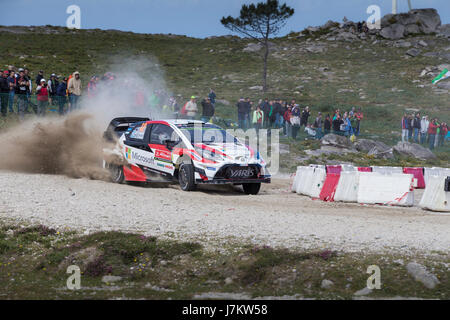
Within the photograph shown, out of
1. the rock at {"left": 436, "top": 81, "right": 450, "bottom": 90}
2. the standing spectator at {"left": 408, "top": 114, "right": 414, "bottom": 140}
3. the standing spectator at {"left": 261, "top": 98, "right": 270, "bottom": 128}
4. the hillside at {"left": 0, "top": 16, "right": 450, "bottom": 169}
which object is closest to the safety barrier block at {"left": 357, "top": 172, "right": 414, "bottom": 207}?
the standing spectator at {"left": 261, "top": 98, "right": 270, "bottom": 128}

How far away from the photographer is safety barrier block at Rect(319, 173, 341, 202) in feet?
42.8

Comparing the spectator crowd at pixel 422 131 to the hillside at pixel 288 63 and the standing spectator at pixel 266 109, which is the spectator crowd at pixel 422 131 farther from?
the standing spectator at pixel 266 109

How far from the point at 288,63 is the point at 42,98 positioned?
175 ft

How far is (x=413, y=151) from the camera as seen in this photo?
26984mm

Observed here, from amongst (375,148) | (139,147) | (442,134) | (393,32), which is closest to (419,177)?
(139,147)

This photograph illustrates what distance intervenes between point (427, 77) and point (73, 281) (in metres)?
58.8

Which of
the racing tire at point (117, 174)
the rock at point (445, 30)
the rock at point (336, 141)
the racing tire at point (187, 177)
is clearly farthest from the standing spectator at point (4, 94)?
the rock at point (445, 30)

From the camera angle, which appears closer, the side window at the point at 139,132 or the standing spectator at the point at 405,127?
the side window at the point at 139,132

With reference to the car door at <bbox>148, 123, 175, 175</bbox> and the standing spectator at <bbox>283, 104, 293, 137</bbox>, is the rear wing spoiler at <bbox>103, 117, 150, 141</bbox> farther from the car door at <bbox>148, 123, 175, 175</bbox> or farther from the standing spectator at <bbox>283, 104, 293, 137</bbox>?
the standing spectator at <bbox>283, 104, 293, 137</bbox>

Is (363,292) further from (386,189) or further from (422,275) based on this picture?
(386,189)

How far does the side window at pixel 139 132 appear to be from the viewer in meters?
14.5

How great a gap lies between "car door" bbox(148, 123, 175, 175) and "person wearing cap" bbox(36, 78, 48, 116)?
8858 millimetres
